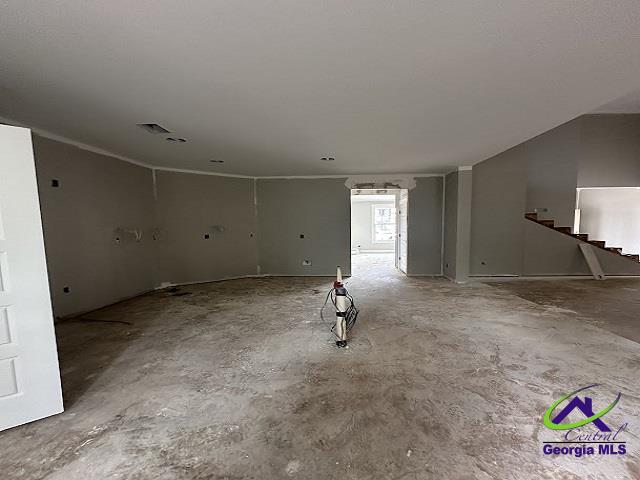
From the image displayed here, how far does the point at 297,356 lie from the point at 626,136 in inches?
331

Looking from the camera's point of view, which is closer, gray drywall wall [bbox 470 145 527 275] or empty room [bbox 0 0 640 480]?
empty room [bbox 0 0 640 480]

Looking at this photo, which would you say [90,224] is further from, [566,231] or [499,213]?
[566,231]

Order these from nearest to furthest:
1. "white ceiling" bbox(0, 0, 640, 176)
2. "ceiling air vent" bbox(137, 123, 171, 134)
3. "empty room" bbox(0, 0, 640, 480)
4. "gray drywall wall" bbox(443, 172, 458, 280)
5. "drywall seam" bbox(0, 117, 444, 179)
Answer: "white ceiling" bbox(0, 0, 640, 176) → "empty room" bbox(0, 0, 640, 480) → "ceiling air vent" bbox(137, 123, 171, 134) → "drywall seam" bbox(0, 117, 444, 179) → "gray drywall wall" bbox(443, 172, 458, 280)

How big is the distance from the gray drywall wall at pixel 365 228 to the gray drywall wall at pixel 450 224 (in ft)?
16.5

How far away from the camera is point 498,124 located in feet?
9.62

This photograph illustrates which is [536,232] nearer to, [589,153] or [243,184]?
[589,153]

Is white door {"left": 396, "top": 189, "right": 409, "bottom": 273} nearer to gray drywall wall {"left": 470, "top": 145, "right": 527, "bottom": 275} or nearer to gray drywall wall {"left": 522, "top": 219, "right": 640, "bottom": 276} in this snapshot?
gray drywall wall {"left": 470, "top": 145, "right": 527, "bottom": 275}

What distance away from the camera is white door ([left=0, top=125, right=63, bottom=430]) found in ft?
5.45

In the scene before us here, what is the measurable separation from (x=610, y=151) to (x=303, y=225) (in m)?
6.93

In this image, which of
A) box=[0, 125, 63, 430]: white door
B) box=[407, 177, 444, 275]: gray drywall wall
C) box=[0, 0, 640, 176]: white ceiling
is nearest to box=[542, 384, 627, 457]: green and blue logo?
box=[0, 0, 640, 176]: white ceiling

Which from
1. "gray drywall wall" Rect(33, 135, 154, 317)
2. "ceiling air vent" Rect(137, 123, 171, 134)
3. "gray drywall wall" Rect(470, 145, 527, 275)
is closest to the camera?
"ceiling air vent" Rect(137, 123, 171, 134)

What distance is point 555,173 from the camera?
5.95 meters

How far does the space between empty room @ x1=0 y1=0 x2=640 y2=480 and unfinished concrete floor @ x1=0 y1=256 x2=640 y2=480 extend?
0.02 m

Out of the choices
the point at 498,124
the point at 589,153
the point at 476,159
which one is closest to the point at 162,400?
the point at 498,124
